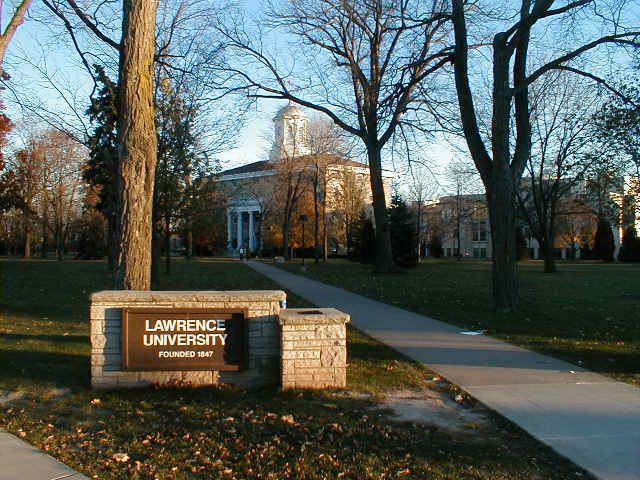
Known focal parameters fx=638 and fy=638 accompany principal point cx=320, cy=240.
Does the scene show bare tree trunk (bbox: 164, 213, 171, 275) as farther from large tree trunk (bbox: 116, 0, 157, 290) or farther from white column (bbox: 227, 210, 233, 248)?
white column (bbox: 227, 210, 233, 248)

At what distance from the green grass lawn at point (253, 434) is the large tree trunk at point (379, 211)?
906 inches

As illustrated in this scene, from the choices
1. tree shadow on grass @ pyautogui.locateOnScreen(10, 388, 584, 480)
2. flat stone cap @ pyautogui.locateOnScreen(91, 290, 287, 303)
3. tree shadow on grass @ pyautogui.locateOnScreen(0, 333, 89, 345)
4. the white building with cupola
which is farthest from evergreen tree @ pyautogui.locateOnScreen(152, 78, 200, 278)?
the white building with cupola

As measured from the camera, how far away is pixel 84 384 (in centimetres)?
759

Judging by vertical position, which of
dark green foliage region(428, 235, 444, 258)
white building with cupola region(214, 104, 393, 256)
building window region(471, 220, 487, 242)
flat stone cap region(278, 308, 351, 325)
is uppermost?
white building with cupola region(214, 104, 393, 256)

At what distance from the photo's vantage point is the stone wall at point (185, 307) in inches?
288

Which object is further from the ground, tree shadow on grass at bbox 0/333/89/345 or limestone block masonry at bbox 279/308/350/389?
limestone block masonry at bbox 279/308/350/389

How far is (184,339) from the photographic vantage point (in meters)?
7.32

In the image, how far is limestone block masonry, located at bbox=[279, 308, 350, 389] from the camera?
7074mm

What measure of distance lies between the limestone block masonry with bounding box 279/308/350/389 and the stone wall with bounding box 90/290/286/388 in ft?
1.12

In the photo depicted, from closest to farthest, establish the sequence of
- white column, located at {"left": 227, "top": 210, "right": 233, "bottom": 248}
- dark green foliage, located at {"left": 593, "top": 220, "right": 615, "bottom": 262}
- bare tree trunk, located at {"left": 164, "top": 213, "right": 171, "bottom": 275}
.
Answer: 1. bare tree trunk, located at {"left": 164, "top": 213, "right": 171, "bottom": 275}
2. dark green foliage, located at {"left": 593, "top": 220, "right": 615, "bottom": 262}
3. white column, located at {"left": 227, "top": 210, "right": 233, "bottom": 248}

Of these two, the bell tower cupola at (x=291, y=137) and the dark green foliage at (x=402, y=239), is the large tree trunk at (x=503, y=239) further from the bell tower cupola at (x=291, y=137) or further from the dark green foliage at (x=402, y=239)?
the bell tower cupola at (x=291, y=137)

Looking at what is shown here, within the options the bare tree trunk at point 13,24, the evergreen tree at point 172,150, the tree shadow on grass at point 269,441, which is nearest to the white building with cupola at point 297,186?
the evergreen tree at point 172,150

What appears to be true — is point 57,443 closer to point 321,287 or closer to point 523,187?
point 321,287

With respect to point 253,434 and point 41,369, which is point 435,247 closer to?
point 41,369
